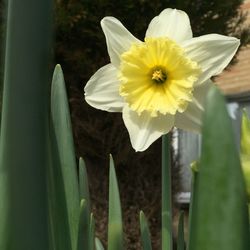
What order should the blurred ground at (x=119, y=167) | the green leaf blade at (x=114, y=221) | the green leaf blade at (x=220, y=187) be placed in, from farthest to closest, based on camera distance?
the blurred ground at (x=119, y=167) → the green leaf blade at (x=114, y=221) → the green leaf blade at (x=220, y=187)

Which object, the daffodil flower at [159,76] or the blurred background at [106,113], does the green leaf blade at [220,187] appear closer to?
the daffodil flower at [159,76]

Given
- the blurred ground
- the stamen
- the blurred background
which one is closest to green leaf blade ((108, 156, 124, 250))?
the stamen

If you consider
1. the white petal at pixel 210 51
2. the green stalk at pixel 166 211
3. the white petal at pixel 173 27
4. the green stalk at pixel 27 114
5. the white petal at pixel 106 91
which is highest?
the white petal at pixel 173 27

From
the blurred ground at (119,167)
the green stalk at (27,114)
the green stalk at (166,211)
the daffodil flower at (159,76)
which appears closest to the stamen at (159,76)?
the daffodil flower at (159,76)

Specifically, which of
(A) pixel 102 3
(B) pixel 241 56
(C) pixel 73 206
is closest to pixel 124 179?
(A) pixel 102 3

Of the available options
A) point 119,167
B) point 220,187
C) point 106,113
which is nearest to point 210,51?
point 220,187

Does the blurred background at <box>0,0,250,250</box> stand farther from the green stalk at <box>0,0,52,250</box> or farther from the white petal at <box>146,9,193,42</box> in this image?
the green stalk at <box>0,0,52,250</box>

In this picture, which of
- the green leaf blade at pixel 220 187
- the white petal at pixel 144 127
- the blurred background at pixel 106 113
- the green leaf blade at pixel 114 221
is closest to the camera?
the green leaf blade at pixel 220 187
